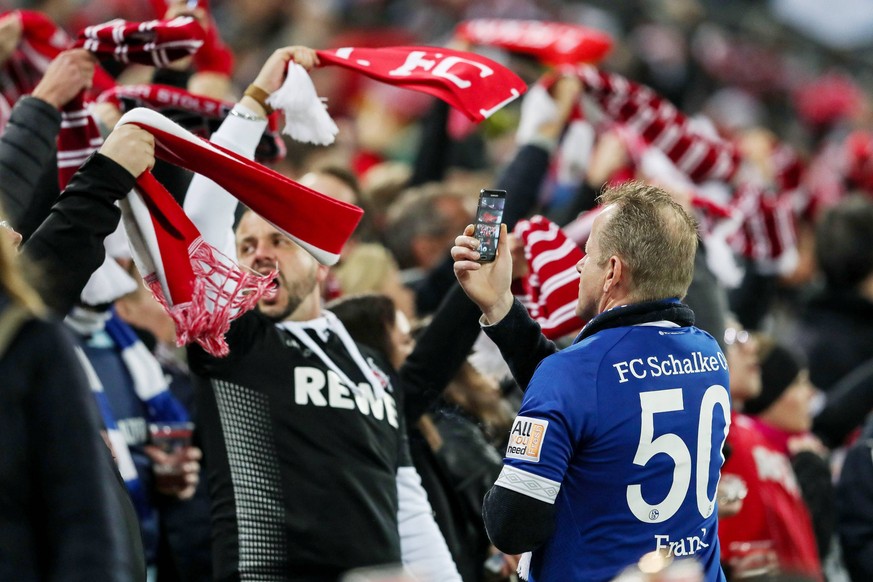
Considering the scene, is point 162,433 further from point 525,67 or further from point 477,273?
point 525,67

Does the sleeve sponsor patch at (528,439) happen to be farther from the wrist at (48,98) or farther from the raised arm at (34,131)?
the wrist at (48,98)

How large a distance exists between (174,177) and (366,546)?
1175mm

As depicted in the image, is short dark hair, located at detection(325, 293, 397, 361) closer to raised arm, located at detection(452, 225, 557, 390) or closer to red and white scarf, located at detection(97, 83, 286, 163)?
red and white scarf, located at detection(97, 83, 286, 163)

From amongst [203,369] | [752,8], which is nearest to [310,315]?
[203,369]

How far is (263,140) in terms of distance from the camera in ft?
12.5

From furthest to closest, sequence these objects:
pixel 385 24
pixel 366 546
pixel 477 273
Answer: pixel 385 24, pixel 366 546, pixel 477 273

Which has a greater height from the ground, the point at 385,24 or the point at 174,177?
the point at 174,177

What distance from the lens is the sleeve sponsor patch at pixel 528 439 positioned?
275 centimetres

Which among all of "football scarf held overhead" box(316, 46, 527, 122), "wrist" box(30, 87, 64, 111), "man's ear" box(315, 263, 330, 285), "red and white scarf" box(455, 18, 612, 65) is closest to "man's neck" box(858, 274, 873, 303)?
"red and white scarf" box(455, 18, 612, 65)

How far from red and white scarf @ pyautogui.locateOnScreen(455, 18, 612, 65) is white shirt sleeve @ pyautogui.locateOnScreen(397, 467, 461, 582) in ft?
7.63

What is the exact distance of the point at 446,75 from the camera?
12.2 feet

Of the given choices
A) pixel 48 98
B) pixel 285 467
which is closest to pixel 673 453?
pixel 285 467

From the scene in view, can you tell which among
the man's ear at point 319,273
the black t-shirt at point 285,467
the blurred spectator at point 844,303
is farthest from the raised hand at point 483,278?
the blurred spectator at point 844,303

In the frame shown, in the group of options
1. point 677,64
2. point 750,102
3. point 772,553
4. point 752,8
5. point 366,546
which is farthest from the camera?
point 752,8
